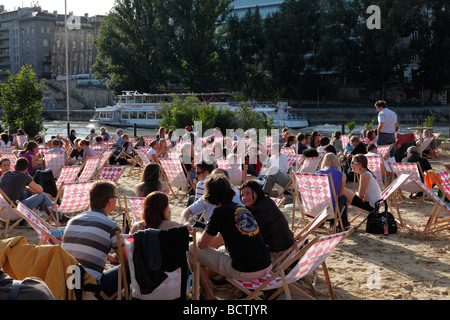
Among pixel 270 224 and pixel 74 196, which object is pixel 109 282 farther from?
pixel 74 196

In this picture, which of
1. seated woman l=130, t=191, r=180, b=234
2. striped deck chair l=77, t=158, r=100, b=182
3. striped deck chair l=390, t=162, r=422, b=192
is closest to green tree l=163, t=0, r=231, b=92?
striped deck chair l=77, t=158, r=100, b=182

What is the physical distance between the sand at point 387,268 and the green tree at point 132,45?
151 feet

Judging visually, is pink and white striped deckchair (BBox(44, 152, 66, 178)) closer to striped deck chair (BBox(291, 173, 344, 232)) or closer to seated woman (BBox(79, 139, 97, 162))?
seated woman (BBox(79, 139, 97, 162))

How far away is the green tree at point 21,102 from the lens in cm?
2100

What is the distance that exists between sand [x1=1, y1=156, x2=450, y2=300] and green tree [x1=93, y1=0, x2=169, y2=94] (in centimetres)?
4605

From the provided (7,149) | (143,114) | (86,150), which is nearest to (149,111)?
(143,114)

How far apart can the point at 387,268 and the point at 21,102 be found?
60.7 feet

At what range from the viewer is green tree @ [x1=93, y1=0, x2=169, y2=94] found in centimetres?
5178

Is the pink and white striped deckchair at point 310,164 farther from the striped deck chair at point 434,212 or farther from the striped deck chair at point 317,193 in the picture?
the striped deck chair at point 434,212

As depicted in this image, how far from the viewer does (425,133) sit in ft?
46.1

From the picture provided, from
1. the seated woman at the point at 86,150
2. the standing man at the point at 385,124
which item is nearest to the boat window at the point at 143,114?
the seated woman at the point at 86,150
